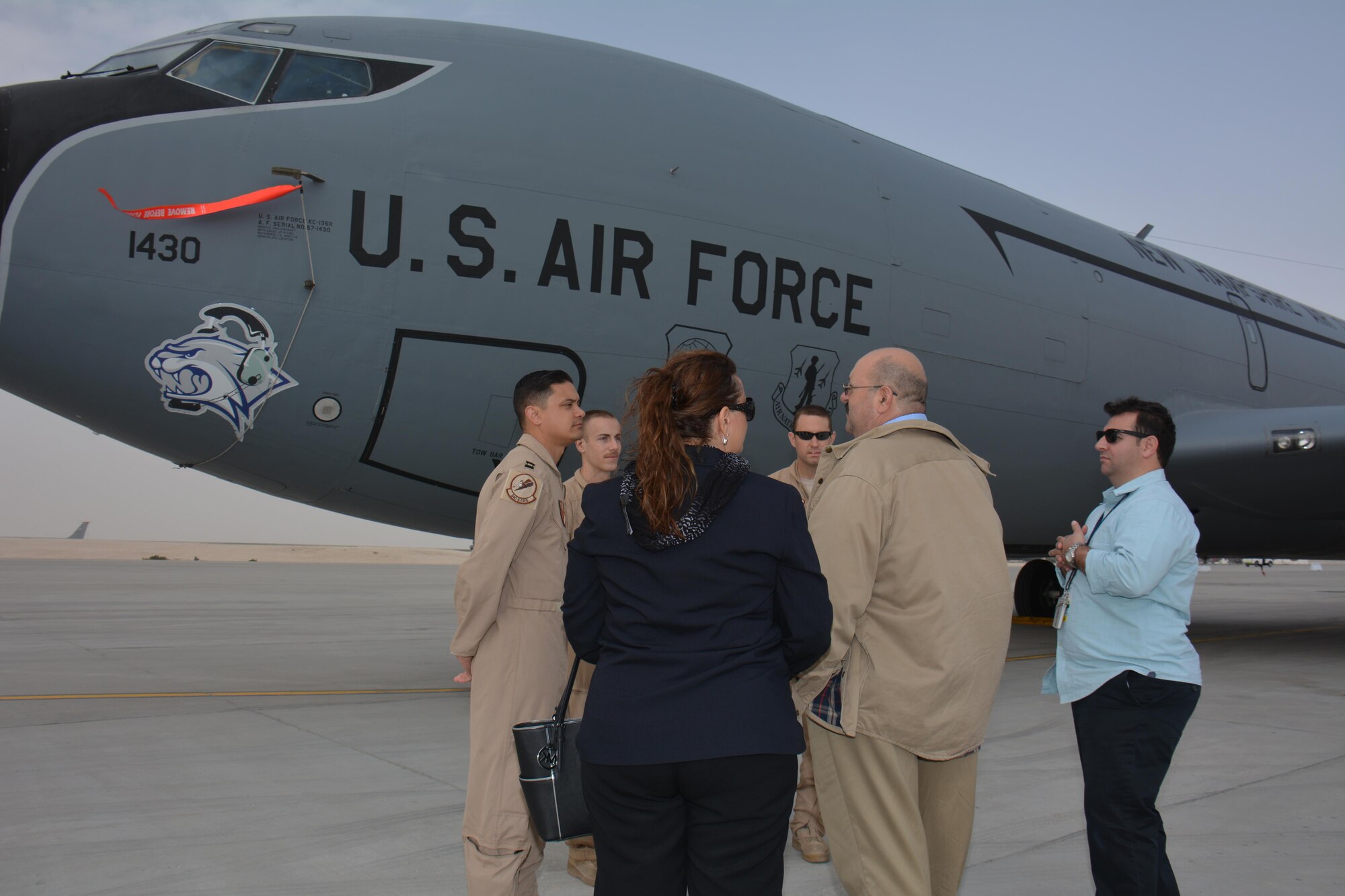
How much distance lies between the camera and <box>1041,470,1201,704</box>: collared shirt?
2990 millimetres

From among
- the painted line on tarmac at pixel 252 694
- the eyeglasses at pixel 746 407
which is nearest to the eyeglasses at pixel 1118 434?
the eyeglasses at pixel 746 407

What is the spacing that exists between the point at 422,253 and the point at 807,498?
105 inches

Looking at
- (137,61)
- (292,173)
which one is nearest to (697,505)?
(292,173)

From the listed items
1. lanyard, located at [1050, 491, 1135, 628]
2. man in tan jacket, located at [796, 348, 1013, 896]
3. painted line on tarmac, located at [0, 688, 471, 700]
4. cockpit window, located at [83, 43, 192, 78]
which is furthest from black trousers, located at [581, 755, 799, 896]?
cockpit window, located at [83, 43, 192, 78]

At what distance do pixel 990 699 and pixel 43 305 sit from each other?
5041 millimetres

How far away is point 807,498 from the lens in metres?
4.76

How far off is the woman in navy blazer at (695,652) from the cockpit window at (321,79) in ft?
14.6

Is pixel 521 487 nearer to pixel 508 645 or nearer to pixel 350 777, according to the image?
pixel 508 645

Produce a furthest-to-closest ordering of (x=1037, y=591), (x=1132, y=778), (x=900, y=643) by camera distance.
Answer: (x=1037, y=591), (x=1132, y=778), (x=900, y=643)

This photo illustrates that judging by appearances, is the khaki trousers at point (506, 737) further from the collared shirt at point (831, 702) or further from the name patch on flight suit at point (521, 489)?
the collared shirt at point (831, 702)

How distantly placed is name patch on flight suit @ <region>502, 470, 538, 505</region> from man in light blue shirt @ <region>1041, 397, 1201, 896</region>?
1741 millimetres

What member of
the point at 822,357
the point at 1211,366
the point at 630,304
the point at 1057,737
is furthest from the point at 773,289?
the point at 1211,366

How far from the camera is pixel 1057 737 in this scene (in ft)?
20.5

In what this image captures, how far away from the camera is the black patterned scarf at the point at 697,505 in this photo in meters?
2.16
